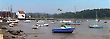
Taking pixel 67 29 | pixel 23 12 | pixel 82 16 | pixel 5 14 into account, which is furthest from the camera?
pixel 82 16

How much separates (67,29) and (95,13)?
126m

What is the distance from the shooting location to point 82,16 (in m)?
195

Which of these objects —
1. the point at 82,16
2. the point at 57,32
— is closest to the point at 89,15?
the point at 82,16

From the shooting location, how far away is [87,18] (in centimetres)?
19800

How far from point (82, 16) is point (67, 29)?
13994cm

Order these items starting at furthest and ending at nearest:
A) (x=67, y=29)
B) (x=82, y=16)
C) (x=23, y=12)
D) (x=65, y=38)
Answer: (x=82, y=16) < (x=23, y=12) < (x=67, y=29) < (x=65, y=38)

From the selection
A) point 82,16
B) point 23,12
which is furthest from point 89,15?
point 23,12

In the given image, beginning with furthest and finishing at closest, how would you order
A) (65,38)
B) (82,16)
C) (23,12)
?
1. (82,16)
2. (23,12)
3. (65,38)

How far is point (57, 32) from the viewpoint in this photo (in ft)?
188

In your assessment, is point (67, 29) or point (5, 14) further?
point (5, 14)

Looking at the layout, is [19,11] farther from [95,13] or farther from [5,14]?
[95,13]

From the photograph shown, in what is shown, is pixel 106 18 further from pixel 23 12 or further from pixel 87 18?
pixel 23 12

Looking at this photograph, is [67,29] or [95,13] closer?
[67,29]

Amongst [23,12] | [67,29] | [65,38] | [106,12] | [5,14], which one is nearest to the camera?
[65,38]
